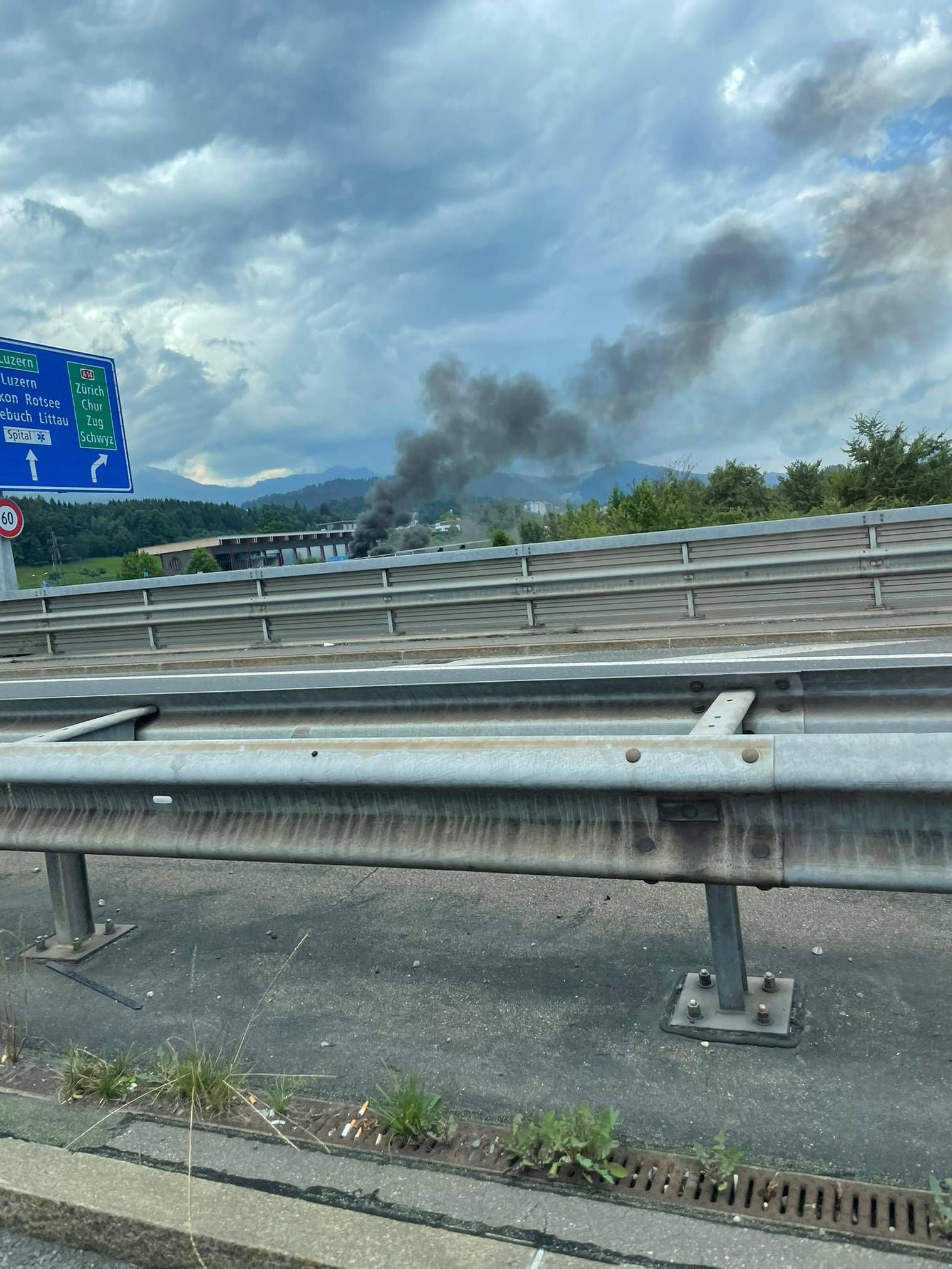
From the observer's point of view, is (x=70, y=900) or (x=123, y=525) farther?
(x=123, y=525)

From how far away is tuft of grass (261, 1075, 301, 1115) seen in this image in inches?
113

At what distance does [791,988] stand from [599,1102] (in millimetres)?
788

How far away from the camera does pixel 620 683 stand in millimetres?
3545

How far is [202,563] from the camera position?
150 feet

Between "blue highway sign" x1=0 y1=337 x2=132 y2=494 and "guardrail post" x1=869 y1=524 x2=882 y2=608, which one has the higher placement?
"blue highway sign" x1=0 y1=337 x2=132 y2=494

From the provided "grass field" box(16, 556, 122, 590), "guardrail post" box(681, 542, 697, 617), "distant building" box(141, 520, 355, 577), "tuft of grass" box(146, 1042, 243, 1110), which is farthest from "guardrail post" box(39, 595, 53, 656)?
"distant building" box(141, 520, 355, 577)

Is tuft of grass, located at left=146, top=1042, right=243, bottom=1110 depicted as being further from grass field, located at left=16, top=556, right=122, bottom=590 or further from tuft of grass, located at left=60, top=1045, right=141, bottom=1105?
grass field, located at left=16, top=556, right=122, bottom=590

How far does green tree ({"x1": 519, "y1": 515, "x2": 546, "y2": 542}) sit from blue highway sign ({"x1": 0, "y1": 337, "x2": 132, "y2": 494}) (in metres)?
64.9

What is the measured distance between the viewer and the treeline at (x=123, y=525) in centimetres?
2186

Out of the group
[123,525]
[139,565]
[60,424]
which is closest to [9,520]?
[60,424]

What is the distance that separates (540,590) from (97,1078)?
1086cm

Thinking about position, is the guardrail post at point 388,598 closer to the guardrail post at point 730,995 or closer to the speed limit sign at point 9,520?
the speed limit sign at point 9,520

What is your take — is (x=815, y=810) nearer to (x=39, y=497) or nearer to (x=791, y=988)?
(x=791, y=988)

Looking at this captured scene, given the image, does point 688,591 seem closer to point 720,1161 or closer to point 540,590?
point 540,590
